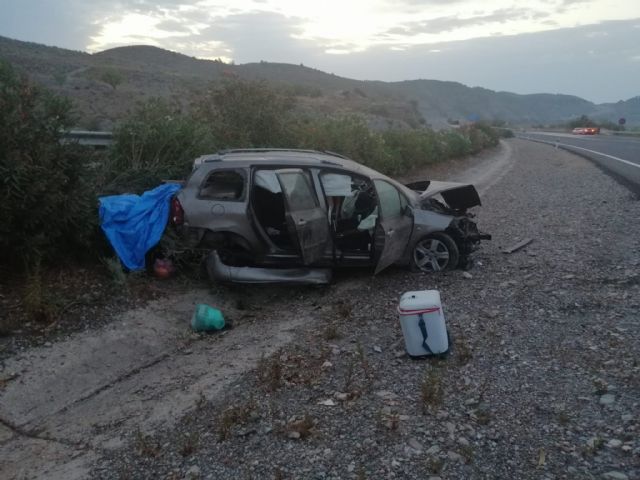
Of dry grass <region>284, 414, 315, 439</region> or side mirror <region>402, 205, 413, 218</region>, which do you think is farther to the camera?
side mirror <region>402, 205, 413, 218</region>

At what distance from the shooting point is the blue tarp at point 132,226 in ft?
25.4

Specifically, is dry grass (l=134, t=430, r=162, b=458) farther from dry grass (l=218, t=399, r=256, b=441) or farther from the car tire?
the car tire

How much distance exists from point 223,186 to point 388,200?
7.07 ft

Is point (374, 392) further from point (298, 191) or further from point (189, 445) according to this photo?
point (298, 191)

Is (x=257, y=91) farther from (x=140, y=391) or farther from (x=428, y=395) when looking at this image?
(x=428, y=395)

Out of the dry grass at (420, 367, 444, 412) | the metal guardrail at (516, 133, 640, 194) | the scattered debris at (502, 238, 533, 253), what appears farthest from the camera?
the metal guardrail at (516, 133, 640, 194)

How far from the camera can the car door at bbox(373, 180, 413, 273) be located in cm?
761

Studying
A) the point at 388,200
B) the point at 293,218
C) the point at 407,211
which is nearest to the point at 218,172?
the point at 293,218

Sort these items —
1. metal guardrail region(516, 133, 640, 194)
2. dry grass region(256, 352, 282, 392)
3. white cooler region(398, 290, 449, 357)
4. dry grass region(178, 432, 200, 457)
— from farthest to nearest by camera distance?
metal guardrail region(516, 133, 640, 194) < white cooler region(398, 290, 449, 357) < dry grass region(256, 352, 282, 392) < dry grass region(178, 432, 200, 457)

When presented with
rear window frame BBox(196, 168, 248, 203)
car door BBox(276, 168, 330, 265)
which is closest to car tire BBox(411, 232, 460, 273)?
car door BBox(276, 168, 330, 265)

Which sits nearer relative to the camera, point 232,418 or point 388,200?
point 232,418

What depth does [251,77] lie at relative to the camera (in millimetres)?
19562

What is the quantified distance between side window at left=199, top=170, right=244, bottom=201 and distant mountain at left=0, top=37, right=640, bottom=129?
2.65m

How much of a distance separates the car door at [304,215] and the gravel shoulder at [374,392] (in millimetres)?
709
